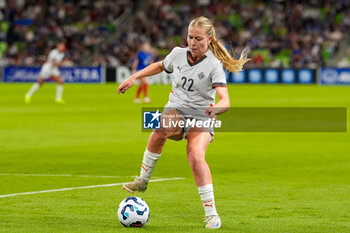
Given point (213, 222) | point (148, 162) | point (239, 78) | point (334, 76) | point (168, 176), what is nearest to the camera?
point (213, 222)

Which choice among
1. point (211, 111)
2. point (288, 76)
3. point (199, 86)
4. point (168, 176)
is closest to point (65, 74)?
point (288, 76)

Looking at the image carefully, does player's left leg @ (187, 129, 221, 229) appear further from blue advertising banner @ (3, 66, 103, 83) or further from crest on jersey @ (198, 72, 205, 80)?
blue advertising banner @ (3, 66, 103, 83)

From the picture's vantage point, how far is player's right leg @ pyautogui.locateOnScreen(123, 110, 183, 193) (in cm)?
810

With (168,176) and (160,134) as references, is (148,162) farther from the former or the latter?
(168,176)

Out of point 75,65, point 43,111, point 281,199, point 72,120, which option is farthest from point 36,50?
point 281,199

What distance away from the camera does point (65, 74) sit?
5122 cm

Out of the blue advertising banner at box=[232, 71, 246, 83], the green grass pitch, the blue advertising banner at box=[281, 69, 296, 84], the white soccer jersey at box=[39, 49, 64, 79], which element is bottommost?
the blue advertising banner at box=[232, 71, 246, 83]

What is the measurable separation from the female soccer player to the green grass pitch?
0.49 m

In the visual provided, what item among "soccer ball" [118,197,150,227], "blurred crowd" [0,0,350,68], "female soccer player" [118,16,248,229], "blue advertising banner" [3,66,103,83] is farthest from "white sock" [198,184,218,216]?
"blue advertising banner" [3,66,103,83]

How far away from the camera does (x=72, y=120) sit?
76.9 feet

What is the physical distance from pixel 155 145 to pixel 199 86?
0.84 meters

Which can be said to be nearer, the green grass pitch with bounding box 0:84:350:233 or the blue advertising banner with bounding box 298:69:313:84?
the green grass pitch with bounding box 0:84:350:233

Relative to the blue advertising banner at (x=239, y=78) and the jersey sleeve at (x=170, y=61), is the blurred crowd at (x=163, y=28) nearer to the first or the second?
the blue advertising banner at (x=239, y=78)

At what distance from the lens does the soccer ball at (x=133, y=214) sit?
26.0 ft
